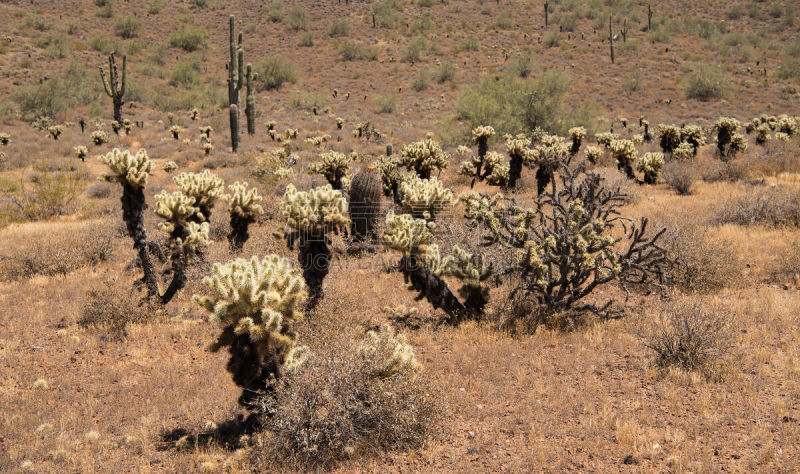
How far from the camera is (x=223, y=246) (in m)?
11.4

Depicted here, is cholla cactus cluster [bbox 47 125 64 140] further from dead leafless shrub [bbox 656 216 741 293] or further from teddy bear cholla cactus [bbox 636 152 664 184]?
dead leafless shrub [bbox 656 216 741 293]

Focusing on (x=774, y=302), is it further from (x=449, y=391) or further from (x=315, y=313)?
(x=315, y=313)

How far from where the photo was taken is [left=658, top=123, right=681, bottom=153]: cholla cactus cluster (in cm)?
1916

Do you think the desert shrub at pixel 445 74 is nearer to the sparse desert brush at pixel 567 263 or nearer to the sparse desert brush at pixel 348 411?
the sparse desert brush at pixel 567 263

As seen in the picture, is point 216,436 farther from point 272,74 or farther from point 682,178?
point 272,74

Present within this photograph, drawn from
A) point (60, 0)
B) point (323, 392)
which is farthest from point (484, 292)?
point (60, 0)

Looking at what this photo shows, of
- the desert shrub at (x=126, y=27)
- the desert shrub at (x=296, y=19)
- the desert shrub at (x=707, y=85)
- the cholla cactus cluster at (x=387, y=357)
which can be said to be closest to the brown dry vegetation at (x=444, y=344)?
the cholla cactus cluster at (x=387, y=357)

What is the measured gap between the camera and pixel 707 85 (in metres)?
39.3

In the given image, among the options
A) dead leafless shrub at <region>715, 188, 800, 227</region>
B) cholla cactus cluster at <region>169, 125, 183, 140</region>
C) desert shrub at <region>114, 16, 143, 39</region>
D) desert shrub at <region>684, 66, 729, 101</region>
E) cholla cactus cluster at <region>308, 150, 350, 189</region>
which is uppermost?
desert shrub at <region>114, 16, 143, 39</region>

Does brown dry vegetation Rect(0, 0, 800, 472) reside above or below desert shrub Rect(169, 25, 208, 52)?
below

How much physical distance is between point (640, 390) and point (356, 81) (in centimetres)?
4612

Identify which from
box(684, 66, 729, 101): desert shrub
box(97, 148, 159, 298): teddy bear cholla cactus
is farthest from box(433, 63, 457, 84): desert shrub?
box(97, 148, 159, 298): teddy bear cholla cactus

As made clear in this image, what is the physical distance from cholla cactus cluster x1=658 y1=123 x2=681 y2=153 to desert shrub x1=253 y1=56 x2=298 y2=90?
35.5 metres

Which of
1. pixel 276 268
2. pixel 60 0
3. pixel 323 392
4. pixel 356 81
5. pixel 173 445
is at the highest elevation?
pixel 60 0
